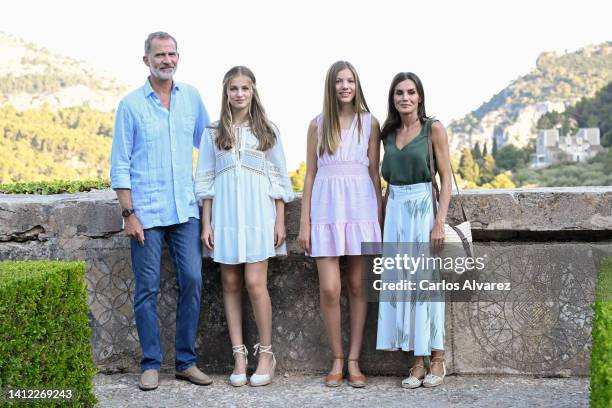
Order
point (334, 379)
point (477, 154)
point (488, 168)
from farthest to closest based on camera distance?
point (477, 154)
point (488, 168)
point (334, 379)

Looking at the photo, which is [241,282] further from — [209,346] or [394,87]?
[394,87]

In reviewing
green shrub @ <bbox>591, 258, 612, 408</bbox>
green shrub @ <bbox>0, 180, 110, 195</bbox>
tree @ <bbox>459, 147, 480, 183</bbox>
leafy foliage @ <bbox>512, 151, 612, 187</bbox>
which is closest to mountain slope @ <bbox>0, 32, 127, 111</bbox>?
tree @ <bbox>459, 147, 480, 183</bbox>

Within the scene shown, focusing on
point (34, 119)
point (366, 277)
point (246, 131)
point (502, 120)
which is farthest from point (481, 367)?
point (502, 120)

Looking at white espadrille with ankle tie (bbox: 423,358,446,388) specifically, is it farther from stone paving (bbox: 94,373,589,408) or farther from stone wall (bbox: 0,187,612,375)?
stone wall (bbox: 0,187,612,375)

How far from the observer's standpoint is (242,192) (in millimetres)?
4277

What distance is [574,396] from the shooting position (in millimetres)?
4184

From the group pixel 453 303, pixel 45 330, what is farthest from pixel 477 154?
pixel 45 330

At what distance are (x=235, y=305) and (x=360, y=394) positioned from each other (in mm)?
855

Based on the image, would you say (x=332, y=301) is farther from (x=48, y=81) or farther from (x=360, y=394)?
(x=48, y=81)

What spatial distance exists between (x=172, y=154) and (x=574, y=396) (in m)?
2.51

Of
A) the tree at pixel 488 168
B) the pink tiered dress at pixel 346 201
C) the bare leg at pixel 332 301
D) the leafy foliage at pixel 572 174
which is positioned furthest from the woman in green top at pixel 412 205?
the tree at pixel 488 168

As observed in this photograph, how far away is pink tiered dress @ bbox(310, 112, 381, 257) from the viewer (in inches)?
166

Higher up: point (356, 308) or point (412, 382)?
point (356, 308)

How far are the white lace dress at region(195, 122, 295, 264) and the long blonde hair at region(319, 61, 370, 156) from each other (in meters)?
0.29
